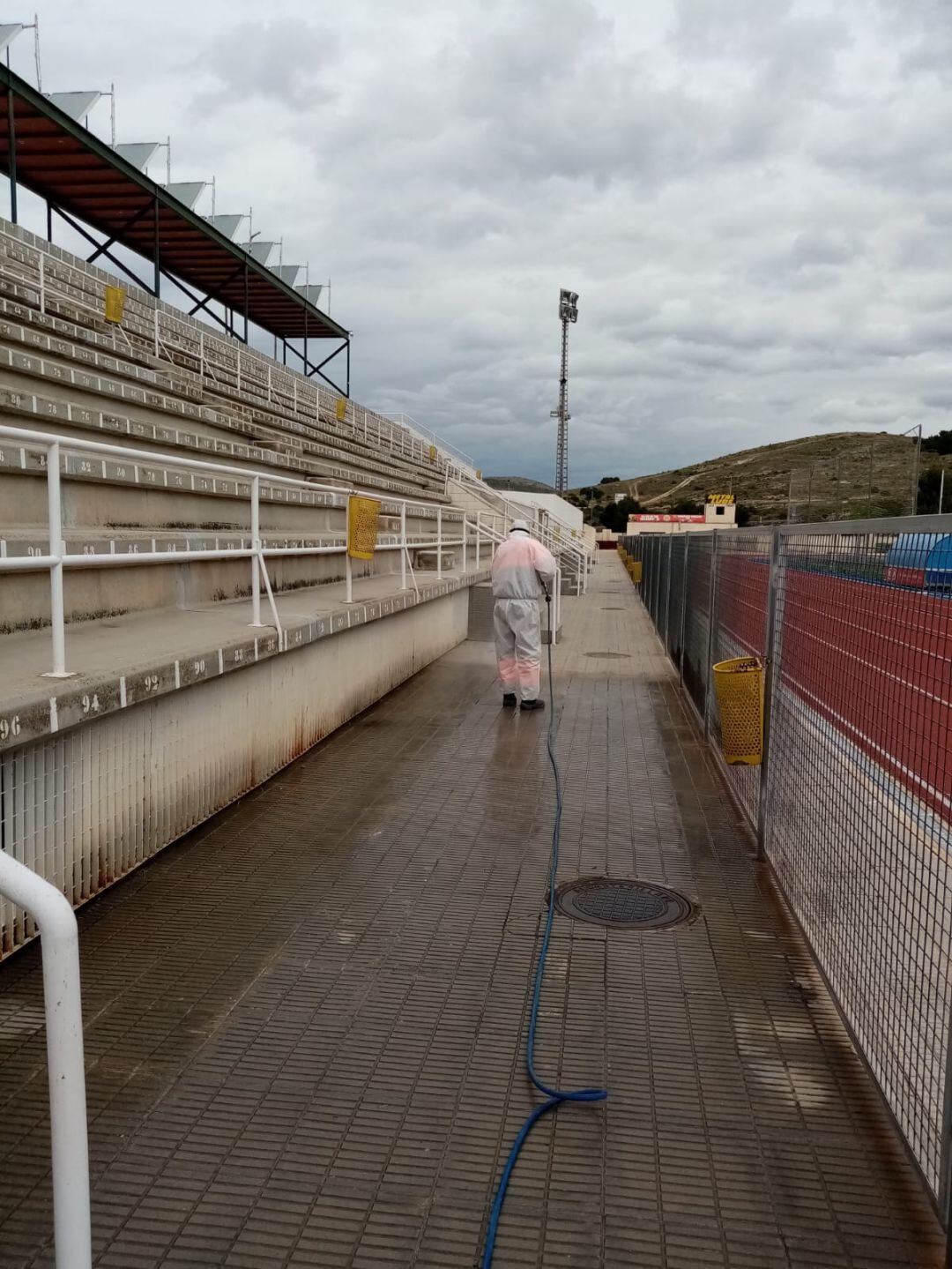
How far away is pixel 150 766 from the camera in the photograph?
4.93 m

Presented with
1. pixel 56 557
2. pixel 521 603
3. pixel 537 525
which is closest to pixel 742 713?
pixel 56 557

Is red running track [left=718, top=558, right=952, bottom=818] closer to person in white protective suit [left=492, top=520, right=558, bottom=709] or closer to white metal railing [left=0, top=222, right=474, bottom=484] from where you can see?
person in white protective suit [left=492, top=520, right=558, bottom=709]

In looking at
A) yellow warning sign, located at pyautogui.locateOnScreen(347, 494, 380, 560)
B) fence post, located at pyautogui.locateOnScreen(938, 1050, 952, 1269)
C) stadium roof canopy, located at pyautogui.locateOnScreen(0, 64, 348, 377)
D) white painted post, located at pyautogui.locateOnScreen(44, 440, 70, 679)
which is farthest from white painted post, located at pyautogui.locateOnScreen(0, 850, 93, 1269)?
stadium roof canopy, located at pyautogui.locateOnScreen(0, 64, 348, 377)

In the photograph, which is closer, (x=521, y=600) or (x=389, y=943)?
(x=389, y=943)

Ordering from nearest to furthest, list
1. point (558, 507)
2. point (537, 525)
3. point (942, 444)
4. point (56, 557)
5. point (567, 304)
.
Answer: point (56, 557) → point (537, 525) → point (558, 507) → point (567, 304) → point (942, 444)

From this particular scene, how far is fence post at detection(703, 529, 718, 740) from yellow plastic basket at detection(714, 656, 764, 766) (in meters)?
2.62

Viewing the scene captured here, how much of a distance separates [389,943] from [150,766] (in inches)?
65.1

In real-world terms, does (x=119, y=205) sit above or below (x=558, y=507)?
above

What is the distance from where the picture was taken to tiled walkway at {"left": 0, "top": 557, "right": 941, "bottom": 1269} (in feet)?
7.99

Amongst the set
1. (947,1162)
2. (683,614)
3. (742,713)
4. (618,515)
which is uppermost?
(618,515)

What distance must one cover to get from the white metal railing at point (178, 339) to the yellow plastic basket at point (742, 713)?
34.2ft

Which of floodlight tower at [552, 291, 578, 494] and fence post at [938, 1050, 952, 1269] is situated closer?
fence post at [938, 1050, 952, 1269]

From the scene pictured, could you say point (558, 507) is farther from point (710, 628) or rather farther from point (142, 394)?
point (710, 628)

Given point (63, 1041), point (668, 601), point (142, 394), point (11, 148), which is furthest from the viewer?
point (11, 148)
